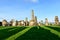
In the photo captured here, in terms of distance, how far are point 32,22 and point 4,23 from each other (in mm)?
14752

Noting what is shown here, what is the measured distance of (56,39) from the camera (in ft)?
51.9

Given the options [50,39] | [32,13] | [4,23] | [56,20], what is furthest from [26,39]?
[32,13]

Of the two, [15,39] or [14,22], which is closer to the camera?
[15,39]

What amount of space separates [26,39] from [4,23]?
86.0 m

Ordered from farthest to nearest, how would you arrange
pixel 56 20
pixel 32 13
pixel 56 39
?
pixel 32 13, pixel 56 20, pixel 56 39

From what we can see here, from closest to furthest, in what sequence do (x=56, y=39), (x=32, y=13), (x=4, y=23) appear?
(x=56, y=39) < (x=4, y=23) < (x=32, y=13)

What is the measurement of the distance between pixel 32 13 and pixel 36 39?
104042mm

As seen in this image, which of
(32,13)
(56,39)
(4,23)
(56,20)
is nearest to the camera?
(56,39)

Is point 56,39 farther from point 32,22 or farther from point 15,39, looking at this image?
point 32,22

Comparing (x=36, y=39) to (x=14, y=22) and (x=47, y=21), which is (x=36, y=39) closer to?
(x=14, y=22)

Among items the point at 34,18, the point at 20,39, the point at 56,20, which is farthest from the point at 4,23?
the point at 20,39

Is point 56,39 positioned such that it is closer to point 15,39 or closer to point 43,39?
point 43,39

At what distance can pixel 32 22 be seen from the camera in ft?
345

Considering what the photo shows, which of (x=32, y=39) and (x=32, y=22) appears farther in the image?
(x=32, y=22)
